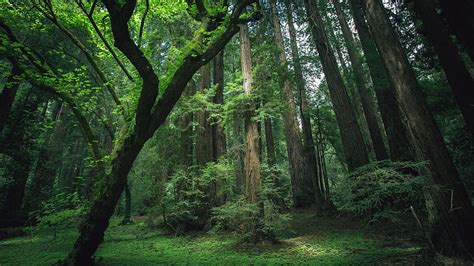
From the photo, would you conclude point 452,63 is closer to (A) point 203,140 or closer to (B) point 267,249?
(B) point 267,249

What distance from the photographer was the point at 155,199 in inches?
326

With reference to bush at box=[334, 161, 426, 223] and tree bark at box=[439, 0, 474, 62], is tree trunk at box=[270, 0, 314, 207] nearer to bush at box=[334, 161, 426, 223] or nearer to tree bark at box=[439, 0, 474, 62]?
tree bark at box=[439, 0, 474, 62]

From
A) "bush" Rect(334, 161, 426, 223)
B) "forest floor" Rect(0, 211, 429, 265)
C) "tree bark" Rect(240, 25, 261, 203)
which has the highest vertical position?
"tree bark" Rect(240, 25, 261, 203)

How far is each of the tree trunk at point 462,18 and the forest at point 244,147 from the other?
21mm

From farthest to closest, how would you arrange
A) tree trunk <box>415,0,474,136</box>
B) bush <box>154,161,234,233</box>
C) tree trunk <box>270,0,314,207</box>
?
1. tree trunk <box>270,0,314,207</box>
2. bush <box>154,161,234,233</box>
3. tree trunk <box>415,0,474,136</box>

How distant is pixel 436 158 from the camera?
11.9 ft

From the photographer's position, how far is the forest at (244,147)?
3.80m

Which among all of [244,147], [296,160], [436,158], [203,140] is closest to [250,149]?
[244,147]

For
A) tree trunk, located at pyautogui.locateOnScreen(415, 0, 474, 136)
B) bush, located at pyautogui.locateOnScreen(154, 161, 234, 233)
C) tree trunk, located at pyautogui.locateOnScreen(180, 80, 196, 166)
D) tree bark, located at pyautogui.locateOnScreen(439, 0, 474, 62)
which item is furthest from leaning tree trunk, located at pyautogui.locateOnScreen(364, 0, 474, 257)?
tree trunk, located at pyautogui.locateOnScreen(180, 80, 196, 166)

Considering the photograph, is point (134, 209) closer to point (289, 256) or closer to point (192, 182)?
point (192, 182)

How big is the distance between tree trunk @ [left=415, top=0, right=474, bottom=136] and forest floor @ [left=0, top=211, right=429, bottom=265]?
8.53 feet

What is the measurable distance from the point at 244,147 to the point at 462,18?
5.50m

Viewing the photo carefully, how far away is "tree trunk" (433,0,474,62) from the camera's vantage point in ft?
14.6

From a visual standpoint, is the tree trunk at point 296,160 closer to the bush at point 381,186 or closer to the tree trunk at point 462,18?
the tree trunk at point 462,18
